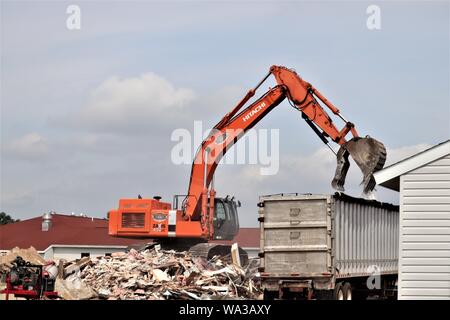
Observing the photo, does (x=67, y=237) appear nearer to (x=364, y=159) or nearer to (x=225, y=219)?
(x=225, y=219)

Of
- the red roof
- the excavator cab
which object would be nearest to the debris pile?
the excavator cab

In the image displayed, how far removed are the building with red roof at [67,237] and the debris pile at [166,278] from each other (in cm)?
2252

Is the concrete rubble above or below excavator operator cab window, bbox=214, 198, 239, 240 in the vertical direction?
below

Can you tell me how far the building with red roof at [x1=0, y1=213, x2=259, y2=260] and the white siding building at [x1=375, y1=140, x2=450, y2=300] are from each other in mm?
33263

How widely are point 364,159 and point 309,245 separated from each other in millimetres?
5325

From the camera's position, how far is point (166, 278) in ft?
90.6

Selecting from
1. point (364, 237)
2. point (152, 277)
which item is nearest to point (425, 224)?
point (364, 237)

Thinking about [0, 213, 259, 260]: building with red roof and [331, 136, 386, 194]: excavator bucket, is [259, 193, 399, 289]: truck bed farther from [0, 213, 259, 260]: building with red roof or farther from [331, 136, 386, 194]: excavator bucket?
[0, 213, 259, 260]: building with red roof

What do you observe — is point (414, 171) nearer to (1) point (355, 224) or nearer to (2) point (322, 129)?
(1) point (355, 224)

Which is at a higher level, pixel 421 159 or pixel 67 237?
pixel 421 159

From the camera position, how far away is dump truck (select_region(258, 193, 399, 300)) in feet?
75.2

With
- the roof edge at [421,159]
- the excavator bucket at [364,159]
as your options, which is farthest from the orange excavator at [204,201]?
the roof edge at [421,159]

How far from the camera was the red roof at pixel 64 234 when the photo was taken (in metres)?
59.0
